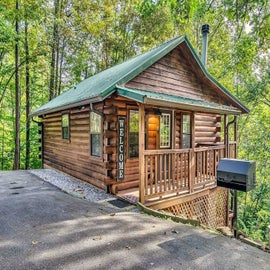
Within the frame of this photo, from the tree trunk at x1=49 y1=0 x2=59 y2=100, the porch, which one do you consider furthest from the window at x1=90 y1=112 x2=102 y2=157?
the tree trunk at x1=49 y1=0 x2=59 y2=100

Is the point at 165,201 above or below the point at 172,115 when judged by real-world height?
below

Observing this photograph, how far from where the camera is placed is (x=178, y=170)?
18.9 ft

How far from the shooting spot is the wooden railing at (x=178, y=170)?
526 centimetres

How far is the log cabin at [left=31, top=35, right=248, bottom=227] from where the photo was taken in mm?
5562

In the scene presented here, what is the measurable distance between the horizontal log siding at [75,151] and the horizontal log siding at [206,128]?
4.67 m

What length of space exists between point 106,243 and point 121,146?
3.18 meters

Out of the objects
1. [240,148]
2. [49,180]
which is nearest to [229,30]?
[240,148]

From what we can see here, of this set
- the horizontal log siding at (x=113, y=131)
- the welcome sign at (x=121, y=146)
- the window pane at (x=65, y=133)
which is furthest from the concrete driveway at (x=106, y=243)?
the window pane at (x=65, y=133)

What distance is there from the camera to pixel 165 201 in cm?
559

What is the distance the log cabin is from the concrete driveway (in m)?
1.25

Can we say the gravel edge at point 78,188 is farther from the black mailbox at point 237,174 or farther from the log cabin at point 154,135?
the black mailbox at point 237,174

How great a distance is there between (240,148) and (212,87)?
8.00 meters

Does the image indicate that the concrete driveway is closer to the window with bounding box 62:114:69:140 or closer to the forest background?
the window with bounding box 62:114:69:140

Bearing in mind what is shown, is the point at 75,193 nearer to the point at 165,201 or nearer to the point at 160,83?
the point at 165,201
